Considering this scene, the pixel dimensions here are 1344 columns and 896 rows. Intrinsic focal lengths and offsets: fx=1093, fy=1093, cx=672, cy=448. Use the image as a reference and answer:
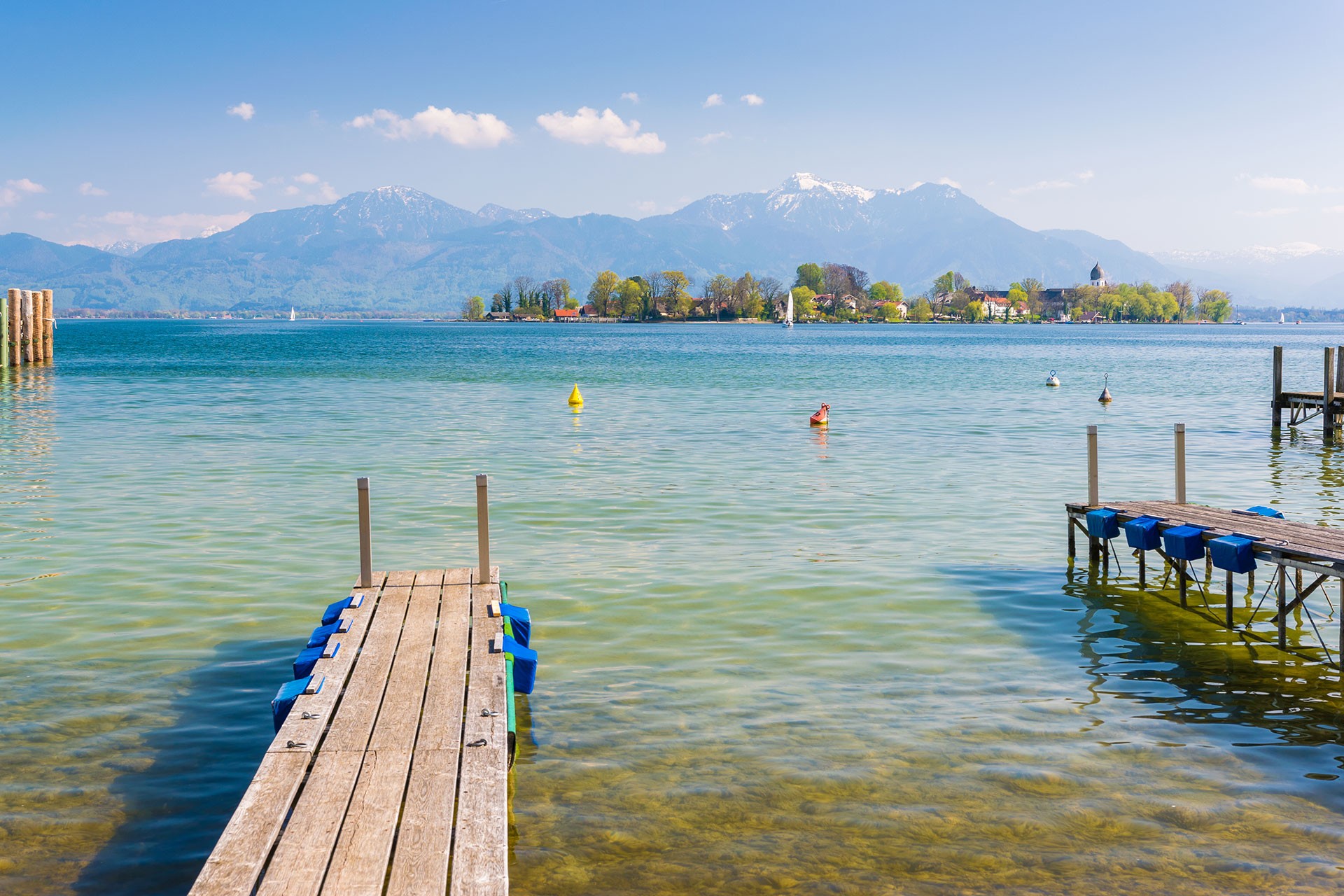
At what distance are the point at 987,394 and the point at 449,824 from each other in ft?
180

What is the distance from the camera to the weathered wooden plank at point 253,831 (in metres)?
5.60

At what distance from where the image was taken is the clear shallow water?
781 centimetres

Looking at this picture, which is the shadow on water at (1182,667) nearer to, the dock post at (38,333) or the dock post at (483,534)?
the dock post at (483,534)

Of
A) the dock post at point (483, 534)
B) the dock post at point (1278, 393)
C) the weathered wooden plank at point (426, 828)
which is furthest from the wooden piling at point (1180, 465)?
the dock post at point (1278, 393)

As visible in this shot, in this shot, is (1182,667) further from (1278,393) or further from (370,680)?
(1278,393)

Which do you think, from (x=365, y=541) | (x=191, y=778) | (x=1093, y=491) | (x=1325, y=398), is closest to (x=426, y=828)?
(x=191, y=778)

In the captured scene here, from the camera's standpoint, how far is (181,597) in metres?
14.6

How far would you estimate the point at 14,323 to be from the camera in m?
69.7

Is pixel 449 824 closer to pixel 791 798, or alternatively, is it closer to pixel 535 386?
pixel 791 798

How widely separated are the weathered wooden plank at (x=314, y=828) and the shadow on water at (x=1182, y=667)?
723cm

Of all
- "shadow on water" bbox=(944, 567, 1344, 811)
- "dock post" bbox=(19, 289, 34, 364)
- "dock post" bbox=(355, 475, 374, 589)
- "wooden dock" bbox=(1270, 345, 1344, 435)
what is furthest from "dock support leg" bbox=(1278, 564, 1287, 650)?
"dock post" bbox=(19, 289, 34, 364)

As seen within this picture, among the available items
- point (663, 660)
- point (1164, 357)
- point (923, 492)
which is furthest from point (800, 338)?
point (663, 660)

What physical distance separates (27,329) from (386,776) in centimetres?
7829

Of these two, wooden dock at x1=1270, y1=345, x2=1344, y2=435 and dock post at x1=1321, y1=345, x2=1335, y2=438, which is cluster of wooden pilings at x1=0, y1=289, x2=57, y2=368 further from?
dock post at x1=1321, y1=345, x2=1335, y2=438
